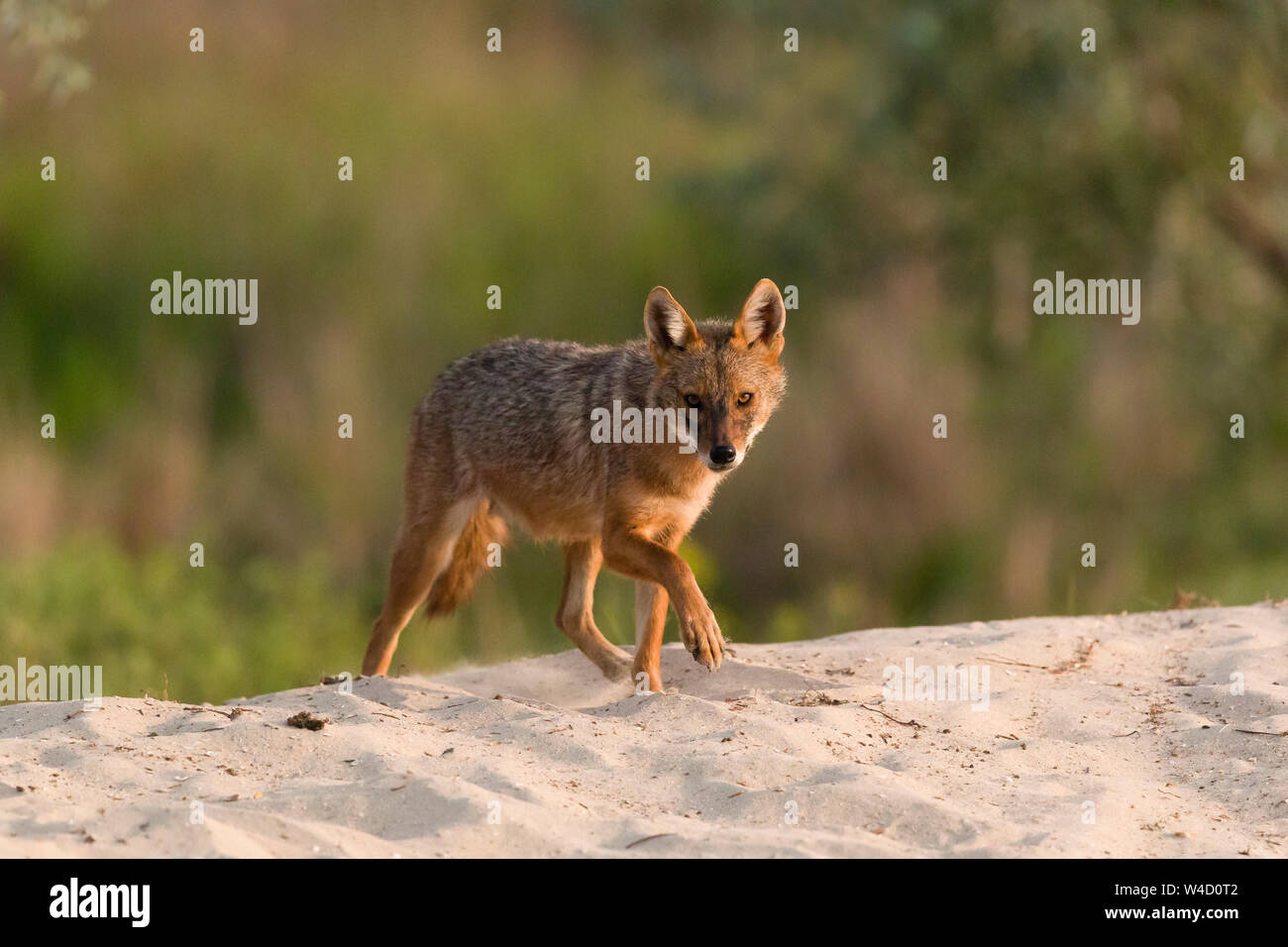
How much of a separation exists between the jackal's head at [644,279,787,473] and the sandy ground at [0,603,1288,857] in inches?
→ 50.4

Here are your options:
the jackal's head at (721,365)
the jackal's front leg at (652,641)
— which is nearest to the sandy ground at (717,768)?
the jackal's front leg at (652,641)

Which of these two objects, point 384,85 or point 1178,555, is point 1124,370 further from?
point 384,85

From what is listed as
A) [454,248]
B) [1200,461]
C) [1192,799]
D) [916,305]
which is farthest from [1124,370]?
[1192,799]

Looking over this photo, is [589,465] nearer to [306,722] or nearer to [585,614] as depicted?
[585,614]

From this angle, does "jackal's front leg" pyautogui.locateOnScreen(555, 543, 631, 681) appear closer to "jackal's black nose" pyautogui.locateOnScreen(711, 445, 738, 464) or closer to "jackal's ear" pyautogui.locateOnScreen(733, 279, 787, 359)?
"jackal's black nose" pyautogui.locateOnScreen(711, 445, 738, 464)

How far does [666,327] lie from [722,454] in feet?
2.75

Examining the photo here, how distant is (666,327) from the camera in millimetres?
7445

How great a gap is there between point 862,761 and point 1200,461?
10208 millimetres

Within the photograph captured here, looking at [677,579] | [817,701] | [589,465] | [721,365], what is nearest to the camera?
[817,701]

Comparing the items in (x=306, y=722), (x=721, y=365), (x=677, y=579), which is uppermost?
(x=721, y=365)

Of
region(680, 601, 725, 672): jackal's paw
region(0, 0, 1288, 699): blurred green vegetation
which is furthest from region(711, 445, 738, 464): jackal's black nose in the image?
region(0, 0, 1288, 699): blurred green vegetation

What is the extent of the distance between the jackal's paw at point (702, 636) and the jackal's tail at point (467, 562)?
211cm

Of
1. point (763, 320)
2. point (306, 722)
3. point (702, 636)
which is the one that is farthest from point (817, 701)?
point (306, 722)

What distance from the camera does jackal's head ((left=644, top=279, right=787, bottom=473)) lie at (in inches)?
284
